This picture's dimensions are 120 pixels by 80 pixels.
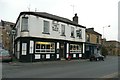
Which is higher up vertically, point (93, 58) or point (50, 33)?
point (50, 33)

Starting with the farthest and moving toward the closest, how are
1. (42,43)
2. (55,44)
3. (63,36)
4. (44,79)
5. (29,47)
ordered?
(63,36)
(55,44)
(42,43)
(29,47)
(44,79)

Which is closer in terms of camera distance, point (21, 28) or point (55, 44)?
point (21, 28)

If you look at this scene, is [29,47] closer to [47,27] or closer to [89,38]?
[47,27]

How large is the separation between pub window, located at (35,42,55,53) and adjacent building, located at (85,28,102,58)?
46.9ft

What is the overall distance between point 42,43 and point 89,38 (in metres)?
20.6

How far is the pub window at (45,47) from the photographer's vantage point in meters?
35.8

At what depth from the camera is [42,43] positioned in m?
36.7

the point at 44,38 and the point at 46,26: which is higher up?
the point at 46,26

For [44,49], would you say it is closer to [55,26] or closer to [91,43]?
[55,26]

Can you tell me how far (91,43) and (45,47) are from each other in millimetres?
20379

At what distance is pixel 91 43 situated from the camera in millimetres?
55406

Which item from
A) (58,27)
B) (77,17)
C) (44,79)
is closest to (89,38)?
(77,17)

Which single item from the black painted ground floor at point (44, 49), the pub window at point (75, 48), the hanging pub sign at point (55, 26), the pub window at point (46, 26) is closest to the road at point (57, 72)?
the black painted ground floor at point (44, 49)

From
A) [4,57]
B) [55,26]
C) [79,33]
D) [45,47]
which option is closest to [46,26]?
[55,26]
